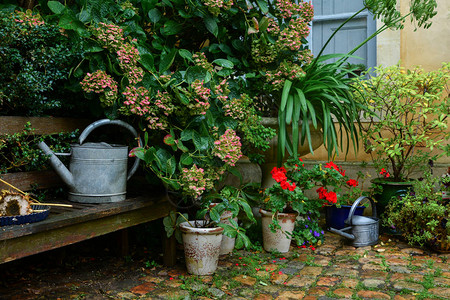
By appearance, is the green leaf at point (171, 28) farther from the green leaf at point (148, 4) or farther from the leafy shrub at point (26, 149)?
the leafy shrub at point (26, 149)

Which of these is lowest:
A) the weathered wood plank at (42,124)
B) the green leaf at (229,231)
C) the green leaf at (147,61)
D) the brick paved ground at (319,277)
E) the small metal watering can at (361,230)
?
the brick paved ground at (319,277)

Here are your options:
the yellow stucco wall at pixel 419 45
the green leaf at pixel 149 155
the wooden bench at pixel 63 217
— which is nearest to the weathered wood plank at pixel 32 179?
the wooden bench at pixel 63 217

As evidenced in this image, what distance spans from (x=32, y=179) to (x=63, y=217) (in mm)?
434

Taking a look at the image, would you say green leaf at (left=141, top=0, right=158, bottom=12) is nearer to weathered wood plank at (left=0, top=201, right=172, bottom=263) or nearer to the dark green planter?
weathered wood plank at (left=0, top=201, right=172, bottom=263)

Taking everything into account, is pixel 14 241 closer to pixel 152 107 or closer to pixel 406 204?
pixel 152 107

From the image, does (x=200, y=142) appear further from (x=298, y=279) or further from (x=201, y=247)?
(x=298, y=279)

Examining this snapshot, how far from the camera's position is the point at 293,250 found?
10.1ft

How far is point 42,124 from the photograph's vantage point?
2.27m

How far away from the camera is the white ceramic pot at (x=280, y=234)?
2.99 metres

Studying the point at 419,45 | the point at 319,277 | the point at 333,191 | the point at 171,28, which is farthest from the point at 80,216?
the point at 419,45

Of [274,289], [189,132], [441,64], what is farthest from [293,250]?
[441,64]

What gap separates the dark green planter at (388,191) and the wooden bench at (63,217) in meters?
1.85

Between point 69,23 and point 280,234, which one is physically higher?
point 69,23

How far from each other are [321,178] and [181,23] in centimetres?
143
